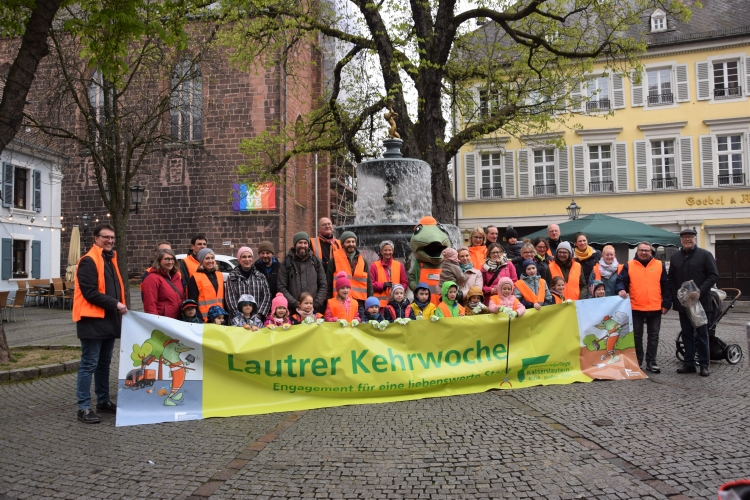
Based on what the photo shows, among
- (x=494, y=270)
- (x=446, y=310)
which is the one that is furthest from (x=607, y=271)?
(x=446, y=310)

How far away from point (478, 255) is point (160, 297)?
14.4 ft

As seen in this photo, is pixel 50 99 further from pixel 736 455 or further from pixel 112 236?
pixel 736 455

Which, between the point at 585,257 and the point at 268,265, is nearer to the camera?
the point at 268,265

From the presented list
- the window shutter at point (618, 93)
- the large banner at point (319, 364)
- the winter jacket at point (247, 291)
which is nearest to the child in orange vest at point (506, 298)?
the large banner at point (319, 364)

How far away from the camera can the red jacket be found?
21.1 feet

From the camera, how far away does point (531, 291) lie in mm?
7426

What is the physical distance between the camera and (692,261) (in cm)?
776

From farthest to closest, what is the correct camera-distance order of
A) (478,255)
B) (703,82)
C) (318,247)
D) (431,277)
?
(703,82), (478,255), (318,247), (431,277)

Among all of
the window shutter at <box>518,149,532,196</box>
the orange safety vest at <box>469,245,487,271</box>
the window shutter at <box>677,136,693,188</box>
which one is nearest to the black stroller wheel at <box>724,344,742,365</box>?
the orange safety vest at <box>469,245,487,271</box>

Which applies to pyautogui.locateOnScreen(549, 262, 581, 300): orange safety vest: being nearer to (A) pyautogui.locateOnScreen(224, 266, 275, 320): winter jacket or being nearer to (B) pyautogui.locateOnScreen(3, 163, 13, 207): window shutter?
(A) pyautogui.locateOnScreen(224, 266, 275, 320): winter jacket

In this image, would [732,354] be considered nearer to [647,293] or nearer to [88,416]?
[647,293]

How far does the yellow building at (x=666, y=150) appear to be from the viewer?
27.5 meters

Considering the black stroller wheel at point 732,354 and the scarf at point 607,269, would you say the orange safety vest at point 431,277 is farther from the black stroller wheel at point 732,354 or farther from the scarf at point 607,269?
the black stroller wheel at point 732,354

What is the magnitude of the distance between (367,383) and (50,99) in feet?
35.5
